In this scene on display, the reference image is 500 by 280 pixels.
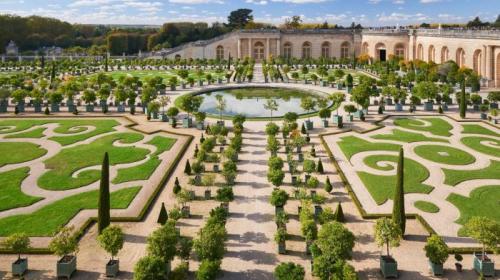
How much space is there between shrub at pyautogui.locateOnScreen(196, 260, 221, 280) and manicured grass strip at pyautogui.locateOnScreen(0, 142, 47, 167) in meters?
20.8

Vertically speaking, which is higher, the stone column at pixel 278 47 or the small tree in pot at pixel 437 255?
the stone column at pixel 278 47

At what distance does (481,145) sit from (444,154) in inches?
164

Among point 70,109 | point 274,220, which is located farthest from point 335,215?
point 70,109

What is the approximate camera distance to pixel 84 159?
31.5m

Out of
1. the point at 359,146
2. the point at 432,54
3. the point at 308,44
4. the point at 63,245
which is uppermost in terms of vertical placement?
the point at 308,44

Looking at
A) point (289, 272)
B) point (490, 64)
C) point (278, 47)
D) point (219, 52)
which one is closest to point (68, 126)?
point (289, 272)

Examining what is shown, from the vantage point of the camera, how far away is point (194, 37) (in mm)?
119062

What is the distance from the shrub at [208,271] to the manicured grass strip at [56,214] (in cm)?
817

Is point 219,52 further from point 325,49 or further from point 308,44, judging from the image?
point 325,49

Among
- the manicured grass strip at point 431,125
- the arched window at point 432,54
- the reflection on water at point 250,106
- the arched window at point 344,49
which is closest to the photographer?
the manicured grass strip at point 431,125

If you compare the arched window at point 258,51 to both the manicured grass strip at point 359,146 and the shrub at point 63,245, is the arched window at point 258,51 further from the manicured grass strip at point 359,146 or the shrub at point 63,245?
the shrub at point 63,245

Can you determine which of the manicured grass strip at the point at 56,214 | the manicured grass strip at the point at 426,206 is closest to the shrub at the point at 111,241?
the manicured grass strip at the point at 56,214

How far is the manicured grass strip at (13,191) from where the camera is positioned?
2412 cm

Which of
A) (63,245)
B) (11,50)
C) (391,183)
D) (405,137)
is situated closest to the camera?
(63,245)
